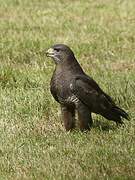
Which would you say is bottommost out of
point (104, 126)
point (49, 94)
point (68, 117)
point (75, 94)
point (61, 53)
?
point (49, 94)

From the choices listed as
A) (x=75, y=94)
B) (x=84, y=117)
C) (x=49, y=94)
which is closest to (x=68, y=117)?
(x=84, y=117)

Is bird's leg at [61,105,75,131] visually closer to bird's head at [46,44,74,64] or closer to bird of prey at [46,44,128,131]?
bird of prey at [46,44,128,131]

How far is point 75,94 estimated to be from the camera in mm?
7117

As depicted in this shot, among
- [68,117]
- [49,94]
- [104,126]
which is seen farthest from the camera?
[49,94]

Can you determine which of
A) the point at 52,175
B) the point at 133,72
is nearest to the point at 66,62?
the point at 52,175

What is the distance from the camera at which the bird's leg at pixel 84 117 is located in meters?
7.22

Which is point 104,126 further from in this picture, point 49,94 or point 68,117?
point 49,94

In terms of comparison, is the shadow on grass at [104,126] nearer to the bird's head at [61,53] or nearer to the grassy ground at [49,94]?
the grassy ground at [49,94]

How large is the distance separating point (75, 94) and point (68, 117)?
445 millimetres

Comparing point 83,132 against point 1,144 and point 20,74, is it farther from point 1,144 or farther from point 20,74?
point 20,74

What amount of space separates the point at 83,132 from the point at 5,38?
7466mm

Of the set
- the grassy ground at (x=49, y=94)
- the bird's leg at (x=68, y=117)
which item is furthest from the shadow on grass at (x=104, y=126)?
the bird's leg at (x=68, y=117)

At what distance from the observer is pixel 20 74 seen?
1082cm

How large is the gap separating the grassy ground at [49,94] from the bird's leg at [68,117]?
0.45ft
